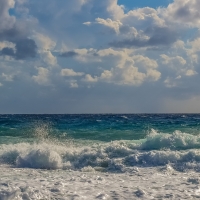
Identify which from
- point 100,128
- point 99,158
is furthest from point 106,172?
point 100,128

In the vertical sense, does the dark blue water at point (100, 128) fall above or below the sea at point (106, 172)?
above

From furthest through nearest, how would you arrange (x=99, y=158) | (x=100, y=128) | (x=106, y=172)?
1. (x=100, y=128)
2. (x=99, y=158)
3. (x=106, y=172)

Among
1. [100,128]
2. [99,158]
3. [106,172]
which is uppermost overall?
[100,128]

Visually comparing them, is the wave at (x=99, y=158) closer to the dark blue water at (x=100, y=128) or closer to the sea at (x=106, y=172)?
the sea at (x=106, y=172)

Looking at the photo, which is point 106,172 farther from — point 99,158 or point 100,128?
point 100,128

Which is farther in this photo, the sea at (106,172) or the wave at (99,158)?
→ the wave at (99,158)

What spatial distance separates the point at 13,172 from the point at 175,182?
5030 mm

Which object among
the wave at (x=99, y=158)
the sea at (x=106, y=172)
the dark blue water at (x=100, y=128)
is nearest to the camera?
the sea at (x=106, y=172)

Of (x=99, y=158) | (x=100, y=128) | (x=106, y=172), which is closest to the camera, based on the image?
(x=106, y=172)

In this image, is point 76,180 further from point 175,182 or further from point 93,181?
point 175,182

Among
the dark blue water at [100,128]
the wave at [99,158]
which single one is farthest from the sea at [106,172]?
the dark blue water at [100,128]

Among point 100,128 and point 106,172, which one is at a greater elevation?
point 100,128

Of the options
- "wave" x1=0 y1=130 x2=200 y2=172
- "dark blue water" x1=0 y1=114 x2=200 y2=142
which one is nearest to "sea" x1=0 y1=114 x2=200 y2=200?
"wave" x1=0 y1=130 x2=200 y2=172

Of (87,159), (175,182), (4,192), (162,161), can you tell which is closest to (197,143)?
(162,161)
